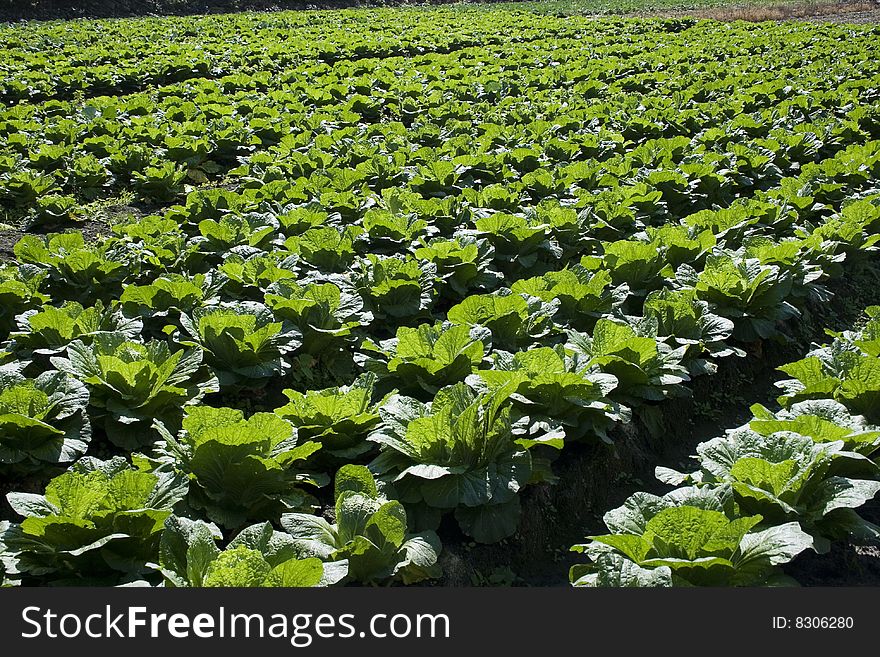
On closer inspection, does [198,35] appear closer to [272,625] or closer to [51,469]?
[51,469]

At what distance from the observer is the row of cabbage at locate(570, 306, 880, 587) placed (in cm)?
286

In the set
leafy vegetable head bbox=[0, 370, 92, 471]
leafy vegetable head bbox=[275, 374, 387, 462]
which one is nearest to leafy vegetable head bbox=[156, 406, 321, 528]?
leafy vegetable head bbox=[275, 374, 387, 462]

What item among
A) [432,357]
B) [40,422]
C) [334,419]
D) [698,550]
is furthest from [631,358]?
[40,422]

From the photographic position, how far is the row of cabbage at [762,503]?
286 cm

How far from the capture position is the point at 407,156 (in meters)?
9.37

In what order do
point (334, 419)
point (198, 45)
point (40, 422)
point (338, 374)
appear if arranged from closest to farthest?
point (40, 422)
point (334, 419)
point (338, 374)
point (198, 45)

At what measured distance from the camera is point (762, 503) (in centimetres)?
326

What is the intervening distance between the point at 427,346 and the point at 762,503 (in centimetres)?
200

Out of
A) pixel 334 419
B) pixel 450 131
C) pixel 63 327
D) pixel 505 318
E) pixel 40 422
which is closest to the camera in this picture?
pixel 40 422

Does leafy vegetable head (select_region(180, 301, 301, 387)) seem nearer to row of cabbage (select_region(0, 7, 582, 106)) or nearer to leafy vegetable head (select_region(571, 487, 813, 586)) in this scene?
leafy vegetable head (select_region(571, 487, 813, 586))

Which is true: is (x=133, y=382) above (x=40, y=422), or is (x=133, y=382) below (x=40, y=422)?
above

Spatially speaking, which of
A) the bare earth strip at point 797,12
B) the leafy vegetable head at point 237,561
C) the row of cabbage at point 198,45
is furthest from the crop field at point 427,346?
the bare earth strip at point 797,12

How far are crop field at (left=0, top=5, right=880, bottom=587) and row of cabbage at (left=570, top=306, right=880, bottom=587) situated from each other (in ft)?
0.04

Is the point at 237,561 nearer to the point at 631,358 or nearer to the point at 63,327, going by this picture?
the point at 631,358
